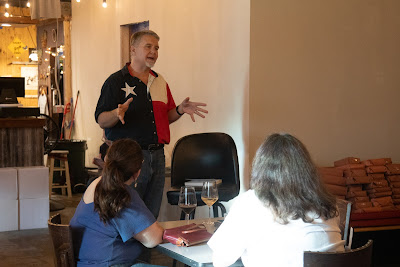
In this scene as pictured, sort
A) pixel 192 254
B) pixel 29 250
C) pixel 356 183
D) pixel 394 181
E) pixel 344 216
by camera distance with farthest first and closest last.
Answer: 1. pixel 29 250
2. pixel 394 181
3. pixel 356 183
4. pixel 344 216
5. pixel 192 254

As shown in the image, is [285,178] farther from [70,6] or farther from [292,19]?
[70,6]

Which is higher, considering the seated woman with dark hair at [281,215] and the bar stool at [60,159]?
the seated woman with dark hair at [281,215]

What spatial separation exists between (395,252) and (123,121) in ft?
8.72

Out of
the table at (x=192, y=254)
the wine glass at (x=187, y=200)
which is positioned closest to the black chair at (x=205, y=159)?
the wine glass at (x=187, y=200)

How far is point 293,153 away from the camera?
233 cm

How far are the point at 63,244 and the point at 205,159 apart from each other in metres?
2.74

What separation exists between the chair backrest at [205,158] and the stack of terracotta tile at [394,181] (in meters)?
1.39

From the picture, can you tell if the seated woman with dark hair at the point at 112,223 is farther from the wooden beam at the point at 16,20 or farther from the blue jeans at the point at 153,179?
the wooden beam at the point at 16,20

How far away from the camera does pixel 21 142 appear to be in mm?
6773

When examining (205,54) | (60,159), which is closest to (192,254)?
(205,54)

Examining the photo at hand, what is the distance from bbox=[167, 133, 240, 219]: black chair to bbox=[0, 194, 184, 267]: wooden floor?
70 centimetres

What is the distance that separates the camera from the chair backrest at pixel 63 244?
264cm

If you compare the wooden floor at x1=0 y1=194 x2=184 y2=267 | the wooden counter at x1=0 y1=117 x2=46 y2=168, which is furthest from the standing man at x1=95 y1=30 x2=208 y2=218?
the wooden counter at x1=0 y1=117 x2=46 y2=168

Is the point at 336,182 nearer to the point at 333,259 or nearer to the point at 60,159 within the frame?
the point at 333,259
